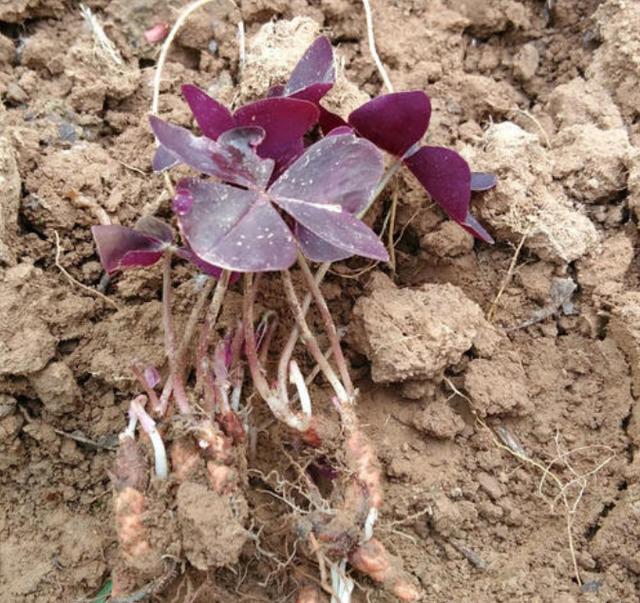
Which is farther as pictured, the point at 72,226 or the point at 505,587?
the point at 72,226

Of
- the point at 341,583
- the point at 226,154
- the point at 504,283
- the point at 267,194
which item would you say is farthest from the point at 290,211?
the point at 341,583

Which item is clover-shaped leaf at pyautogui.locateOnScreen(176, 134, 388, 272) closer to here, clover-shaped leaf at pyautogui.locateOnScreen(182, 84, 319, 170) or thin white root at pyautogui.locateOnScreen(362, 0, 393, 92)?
clover-shaped leaf at pyautogui.locateOnScreen(182, 84, 319, 170)

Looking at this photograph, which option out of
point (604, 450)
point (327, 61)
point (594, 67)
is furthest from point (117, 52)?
point (604, 450)

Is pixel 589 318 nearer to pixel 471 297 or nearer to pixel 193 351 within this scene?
pixel 471 297

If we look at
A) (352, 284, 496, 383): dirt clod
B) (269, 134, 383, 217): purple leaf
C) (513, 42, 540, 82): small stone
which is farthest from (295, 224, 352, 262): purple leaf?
(513, 42, 540, 82): small stone

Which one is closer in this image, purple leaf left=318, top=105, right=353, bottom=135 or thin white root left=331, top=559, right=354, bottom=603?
thin white root left=331, top=559, right=354, bottom=603

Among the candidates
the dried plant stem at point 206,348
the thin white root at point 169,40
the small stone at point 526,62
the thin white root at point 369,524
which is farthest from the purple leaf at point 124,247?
the small stone at point 526,62
